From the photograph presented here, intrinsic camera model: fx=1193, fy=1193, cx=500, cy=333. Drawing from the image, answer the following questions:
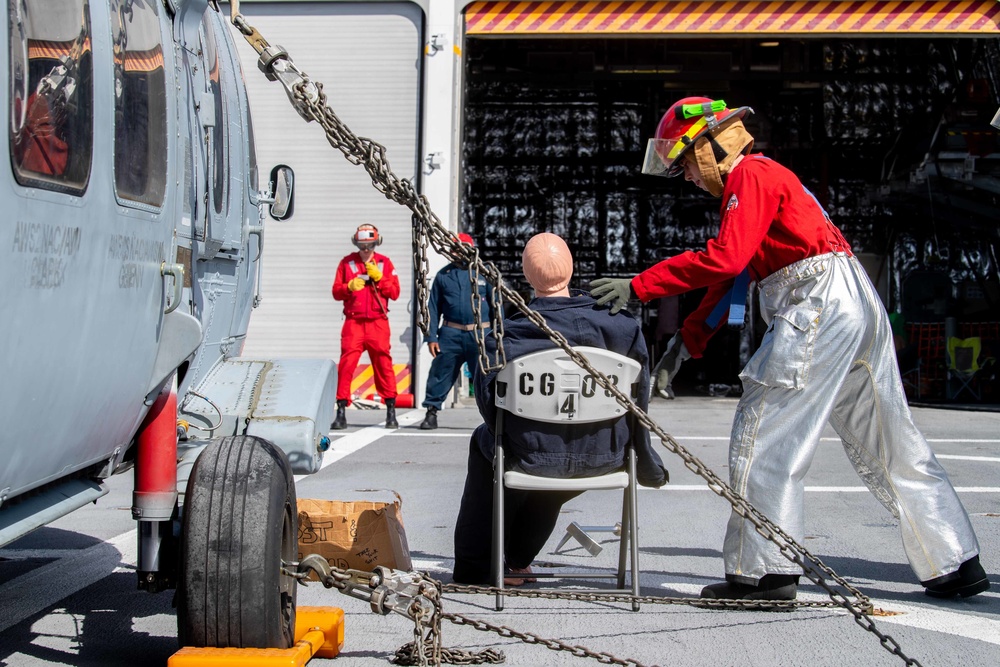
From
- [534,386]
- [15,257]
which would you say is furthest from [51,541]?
[15,257]

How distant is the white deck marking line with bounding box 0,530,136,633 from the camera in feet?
14.4

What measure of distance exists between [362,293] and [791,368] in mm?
7670

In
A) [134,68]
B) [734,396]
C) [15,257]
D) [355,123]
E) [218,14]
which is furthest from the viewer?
[734,396]

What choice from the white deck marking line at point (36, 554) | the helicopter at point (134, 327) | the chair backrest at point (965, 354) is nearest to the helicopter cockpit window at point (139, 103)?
the helicopter at point (134, 327)

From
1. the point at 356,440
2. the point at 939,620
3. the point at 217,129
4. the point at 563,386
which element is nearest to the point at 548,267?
the point at 563,386

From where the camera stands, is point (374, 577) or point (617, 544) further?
point (617, 544)

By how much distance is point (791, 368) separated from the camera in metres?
4.32

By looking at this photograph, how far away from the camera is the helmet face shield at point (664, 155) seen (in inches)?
180

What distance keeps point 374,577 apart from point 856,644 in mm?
1677

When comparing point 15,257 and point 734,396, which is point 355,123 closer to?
point 734,396

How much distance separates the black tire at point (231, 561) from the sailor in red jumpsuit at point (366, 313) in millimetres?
8154

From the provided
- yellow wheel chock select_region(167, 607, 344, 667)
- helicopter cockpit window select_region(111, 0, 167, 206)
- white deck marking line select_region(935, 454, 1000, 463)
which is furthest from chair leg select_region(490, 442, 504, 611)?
white deck marking line select_region(935, 454, 1000, 463)

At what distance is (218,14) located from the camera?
4.70 meters

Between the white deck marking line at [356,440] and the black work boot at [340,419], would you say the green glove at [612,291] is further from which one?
the black work boot at [340,419]
